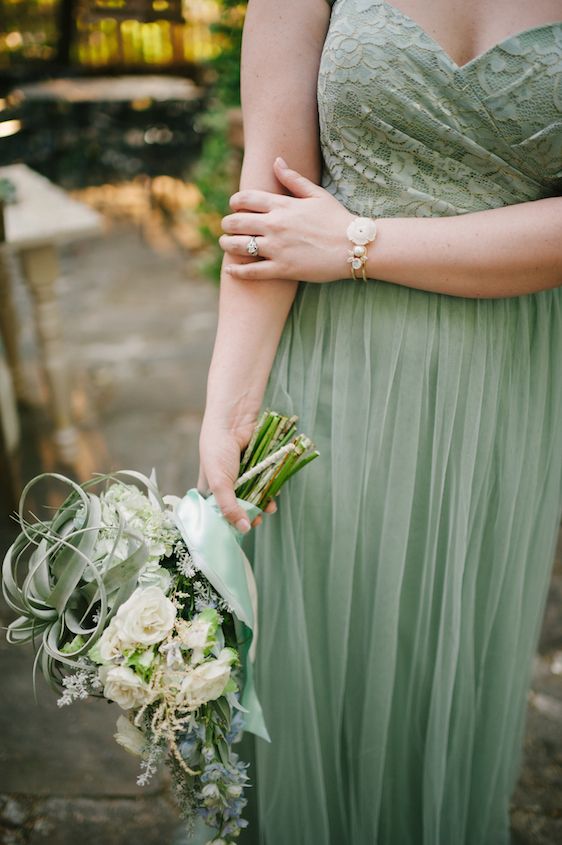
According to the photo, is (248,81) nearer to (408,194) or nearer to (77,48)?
(408,194)

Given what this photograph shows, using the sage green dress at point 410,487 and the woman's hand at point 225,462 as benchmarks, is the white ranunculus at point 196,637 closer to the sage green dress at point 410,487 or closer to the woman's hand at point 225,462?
the woman's hand at point 225,462

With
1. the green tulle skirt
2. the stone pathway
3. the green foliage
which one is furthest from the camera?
the green foliage

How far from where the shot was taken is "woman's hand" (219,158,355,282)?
3.56 ft

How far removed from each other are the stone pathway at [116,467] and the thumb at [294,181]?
1.58 metres

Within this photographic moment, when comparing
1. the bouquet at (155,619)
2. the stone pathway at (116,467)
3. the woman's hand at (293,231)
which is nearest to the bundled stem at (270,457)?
the bouquet at (155,619)

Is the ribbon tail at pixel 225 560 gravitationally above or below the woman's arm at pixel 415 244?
below

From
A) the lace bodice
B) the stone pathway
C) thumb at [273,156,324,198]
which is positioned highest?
the lace bodice

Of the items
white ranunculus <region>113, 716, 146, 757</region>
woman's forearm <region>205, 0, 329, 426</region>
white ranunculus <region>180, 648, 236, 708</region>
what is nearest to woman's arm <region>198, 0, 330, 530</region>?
woman's forearm <region>205, 0, 329, 426</region>

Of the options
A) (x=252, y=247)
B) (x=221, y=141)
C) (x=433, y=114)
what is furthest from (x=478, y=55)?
(x=221, y=141)

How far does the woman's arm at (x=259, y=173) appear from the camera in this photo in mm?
1077

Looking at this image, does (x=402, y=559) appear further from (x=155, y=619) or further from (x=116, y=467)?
(x=116, y=467)

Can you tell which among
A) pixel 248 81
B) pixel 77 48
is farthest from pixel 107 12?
pixel 248 81

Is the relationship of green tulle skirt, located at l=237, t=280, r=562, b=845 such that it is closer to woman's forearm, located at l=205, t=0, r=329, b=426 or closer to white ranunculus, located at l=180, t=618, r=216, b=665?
woman's forearm, located at l=205, t=0, r=329, b=426

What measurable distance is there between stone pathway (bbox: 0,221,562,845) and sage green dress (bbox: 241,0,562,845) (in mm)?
510
